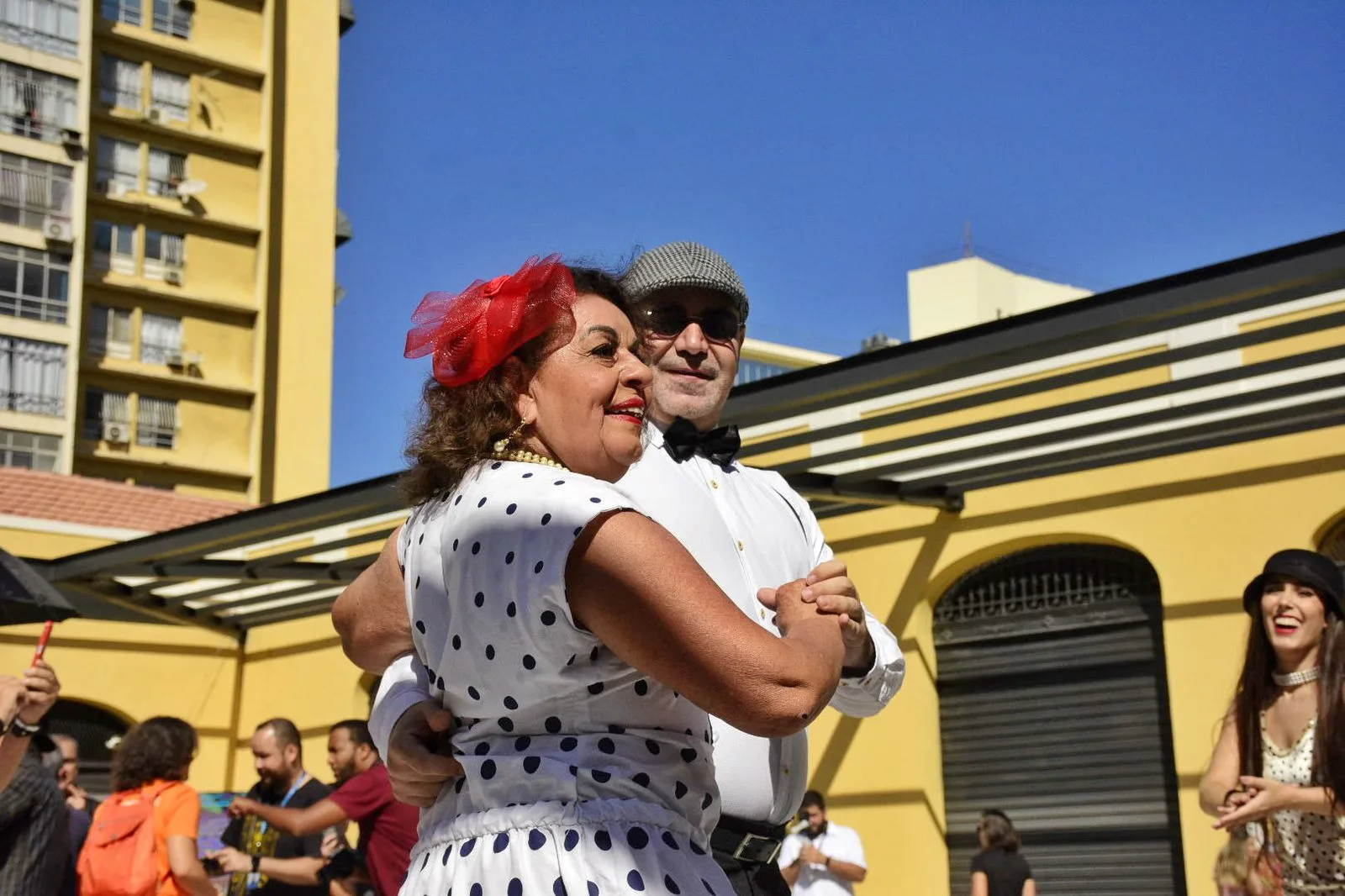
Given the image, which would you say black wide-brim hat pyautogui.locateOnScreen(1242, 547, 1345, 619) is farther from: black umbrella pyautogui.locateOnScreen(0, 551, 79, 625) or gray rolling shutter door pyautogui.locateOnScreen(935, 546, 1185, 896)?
gray rolling shutter door pyautogui.locateOnScreen(935, 546, 1185, 896)

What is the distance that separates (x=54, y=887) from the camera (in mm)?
Answer: 5656

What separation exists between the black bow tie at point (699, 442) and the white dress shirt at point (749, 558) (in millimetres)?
22

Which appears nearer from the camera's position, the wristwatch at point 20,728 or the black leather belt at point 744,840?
the black leather belt at point 744,840

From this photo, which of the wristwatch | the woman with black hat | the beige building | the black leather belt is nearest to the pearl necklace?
the black leather belt

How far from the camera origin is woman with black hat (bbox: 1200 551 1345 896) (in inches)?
161

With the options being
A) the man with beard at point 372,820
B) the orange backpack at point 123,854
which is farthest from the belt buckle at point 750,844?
the orange backpack at point 123,854

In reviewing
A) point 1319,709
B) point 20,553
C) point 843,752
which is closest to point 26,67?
point 20,553

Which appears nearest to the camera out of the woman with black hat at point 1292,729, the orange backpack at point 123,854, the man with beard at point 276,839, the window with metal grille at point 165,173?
the woman with black hat at point 1292,729

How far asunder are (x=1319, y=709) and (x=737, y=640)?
2871mm

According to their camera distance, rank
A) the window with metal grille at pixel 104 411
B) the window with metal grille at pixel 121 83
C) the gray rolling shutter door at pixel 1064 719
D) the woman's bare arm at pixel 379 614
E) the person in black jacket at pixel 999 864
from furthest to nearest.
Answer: the window with metal grille at pixel 104 411, the window with metal grille at pixel 121 83, the gray rolling shutter door at pixel 1064 719, the person in black jacket at pixel 999 864, the woman's bare arm at pixel 379 614

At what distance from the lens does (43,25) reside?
3741 centimetres

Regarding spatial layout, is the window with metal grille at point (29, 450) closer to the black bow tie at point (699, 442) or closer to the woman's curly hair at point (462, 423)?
the black bow tie at point (699, 442)

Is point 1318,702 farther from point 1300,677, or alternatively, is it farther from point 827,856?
point 827,856

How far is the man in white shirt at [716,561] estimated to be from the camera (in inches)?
91.3
